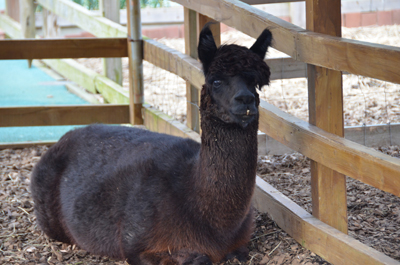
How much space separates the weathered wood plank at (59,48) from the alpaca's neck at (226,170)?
3422mm

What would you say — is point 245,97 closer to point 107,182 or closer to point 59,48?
point 107,182

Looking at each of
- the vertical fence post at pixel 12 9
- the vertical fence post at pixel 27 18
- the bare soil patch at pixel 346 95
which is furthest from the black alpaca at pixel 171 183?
the vertical fence post at pixel 12 9

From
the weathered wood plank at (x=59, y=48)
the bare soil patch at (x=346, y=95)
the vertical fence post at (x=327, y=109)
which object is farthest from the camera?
the bare soil patch at (x=346, y=95)

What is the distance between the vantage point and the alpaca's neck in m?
3.09

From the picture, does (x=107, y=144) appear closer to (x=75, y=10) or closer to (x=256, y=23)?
(x=256, y=23)

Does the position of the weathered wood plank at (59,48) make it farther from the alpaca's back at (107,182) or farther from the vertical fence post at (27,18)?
the vertical fence post at (27,18)

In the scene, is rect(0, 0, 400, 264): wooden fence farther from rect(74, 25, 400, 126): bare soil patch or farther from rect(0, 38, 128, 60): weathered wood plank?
rect(0, 38, 128, 60): weathered wood plank

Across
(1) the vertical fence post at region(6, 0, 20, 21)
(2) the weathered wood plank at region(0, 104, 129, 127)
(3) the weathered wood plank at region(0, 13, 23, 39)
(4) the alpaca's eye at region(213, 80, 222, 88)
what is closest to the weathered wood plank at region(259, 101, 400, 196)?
(4) the alpaca's eye at region(213, 80, 222, 88)

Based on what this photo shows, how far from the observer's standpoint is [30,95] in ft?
29.7

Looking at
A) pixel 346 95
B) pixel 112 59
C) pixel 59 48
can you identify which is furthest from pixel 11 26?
pixel 346 95

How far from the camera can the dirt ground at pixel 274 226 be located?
351 cm

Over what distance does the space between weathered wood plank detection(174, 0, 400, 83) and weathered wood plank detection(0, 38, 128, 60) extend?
236 centimetres

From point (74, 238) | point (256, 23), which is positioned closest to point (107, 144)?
point (74, 238)

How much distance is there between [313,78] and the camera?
3195 millimetres
